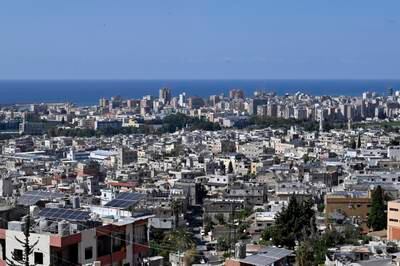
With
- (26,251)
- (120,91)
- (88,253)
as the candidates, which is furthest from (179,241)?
(120,91)

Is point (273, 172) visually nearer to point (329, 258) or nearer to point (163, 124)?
point (329, 258)

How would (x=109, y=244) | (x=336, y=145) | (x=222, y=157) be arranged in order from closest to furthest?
1. (x=109, y=244)
2. (x=222, y=157)
3. (x=336, y=145)

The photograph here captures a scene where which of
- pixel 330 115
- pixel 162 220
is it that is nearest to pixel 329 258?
pixel 162 220

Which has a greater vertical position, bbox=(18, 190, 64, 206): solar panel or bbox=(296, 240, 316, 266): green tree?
bbox=(18, 190, 64, 206): solar panel

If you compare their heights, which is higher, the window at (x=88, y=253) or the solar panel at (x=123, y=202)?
the window at (x=88, y=253)

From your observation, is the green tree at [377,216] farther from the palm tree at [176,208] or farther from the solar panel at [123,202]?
the solar panel at [123,202]

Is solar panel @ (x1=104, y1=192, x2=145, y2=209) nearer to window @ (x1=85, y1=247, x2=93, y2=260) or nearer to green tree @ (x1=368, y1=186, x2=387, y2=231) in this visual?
window @ (x1=85, y1=247, x2=93, y2=260)

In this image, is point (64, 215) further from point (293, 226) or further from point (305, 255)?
point (293, 226)

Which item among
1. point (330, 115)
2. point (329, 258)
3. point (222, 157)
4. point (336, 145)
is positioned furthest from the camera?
point (330, 115)

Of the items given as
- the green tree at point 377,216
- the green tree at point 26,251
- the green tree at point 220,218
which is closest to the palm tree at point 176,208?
the green tree at point 220,218

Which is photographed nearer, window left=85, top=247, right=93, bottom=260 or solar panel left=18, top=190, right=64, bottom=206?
window left=85, top=247, right=93, bottom=260

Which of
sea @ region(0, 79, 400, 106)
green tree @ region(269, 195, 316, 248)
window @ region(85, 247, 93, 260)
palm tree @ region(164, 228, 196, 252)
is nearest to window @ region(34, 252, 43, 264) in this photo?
window @ region(85, 247, 93, 260)
